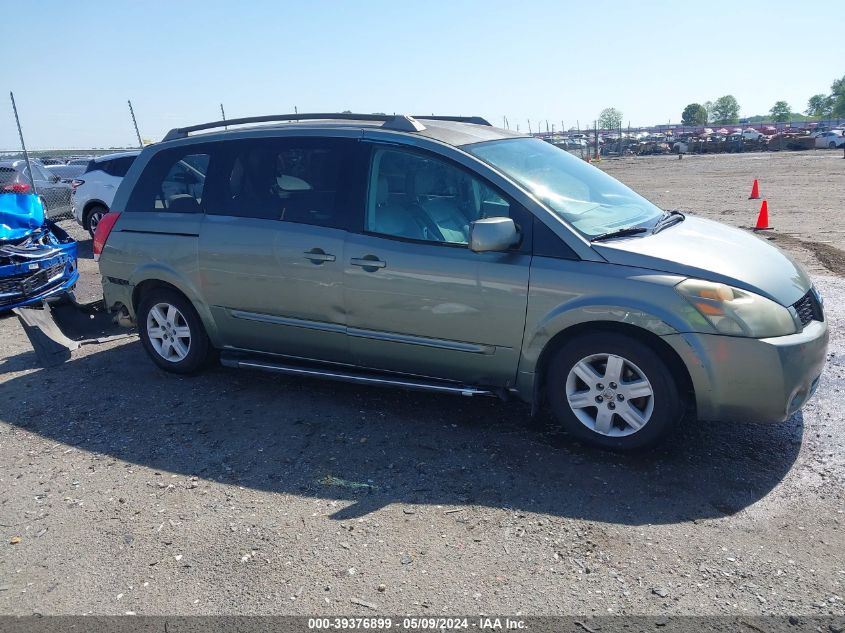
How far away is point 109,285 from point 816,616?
545cm

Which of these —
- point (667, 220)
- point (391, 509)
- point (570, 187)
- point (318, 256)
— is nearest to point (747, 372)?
point (667, 220)

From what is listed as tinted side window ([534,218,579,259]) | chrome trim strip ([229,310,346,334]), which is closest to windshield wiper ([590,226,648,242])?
tinted side window ([534,218,579,259])

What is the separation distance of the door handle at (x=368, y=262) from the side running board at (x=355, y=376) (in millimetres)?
760

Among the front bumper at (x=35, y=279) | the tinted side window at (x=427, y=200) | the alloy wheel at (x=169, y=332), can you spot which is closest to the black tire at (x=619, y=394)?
the tinted side window at (x=427, y=200)

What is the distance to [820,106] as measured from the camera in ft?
435

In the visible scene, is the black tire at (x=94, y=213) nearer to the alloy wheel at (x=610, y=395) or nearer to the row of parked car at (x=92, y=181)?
the row of parked car at (x=92, y=181)

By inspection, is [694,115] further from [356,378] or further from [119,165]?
[356,378]

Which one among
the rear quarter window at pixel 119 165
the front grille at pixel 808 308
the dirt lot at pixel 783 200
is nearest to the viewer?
the front grille at pixel 808 308

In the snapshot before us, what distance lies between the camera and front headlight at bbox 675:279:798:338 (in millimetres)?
3688

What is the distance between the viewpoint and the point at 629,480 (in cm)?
382

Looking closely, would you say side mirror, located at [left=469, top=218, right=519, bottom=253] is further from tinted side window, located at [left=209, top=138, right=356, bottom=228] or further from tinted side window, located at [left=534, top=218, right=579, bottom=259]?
tinted side window, located at [left=209, top=138, right=356, bottom=228]

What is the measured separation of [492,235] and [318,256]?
132 cm

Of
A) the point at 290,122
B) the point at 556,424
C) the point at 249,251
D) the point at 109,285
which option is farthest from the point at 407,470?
the point at 109,285

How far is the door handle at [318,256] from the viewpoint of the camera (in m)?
4.70
